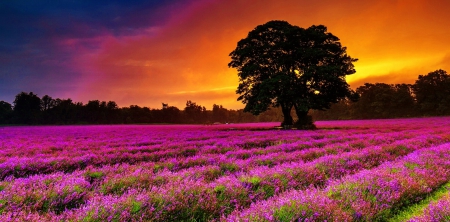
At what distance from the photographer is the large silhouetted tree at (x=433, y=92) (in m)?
77.8

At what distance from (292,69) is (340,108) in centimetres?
9697

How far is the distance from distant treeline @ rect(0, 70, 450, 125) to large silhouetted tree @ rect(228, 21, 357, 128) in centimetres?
7367

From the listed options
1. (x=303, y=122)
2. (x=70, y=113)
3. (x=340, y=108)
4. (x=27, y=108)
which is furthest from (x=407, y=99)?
(x=27, y=108)

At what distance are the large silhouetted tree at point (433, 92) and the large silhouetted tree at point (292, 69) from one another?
241 ft

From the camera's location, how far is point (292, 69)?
30.0 metres

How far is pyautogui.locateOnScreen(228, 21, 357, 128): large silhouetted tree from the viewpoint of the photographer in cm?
2675

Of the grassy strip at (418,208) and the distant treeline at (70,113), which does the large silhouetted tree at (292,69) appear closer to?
the grassy strip at (418,208)

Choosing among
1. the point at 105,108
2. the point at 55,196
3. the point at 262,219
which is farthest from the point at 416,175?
the point at 105,108

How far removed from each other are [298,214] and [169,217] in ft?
5.94

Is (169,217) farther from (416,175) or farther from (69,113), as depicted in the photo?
(69,113)

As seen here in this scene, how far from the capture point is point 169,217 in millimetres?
3453

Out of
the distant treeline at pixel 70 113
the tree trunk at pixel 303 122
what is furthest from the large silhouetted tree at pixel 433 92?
the distant treeline at pixel 70 113

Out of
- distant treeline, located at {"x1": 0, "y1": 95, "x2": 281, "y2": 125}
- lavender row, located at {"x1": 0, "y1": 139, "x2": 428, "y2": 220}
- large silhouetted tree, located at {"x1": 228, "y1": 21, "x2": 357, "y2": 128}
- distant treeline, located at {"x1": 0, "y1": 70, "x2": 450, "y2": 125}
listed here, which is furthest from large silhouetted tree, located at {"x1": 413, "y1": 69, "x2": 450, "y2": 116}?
distant treeline, located at {"x1": 0, "y1": 95, "x2": 281, "y2": 125}

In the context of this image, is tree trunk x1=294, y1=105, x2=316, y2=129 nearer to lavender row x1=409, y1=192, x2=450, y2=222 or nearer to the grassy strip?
the grassy strip
